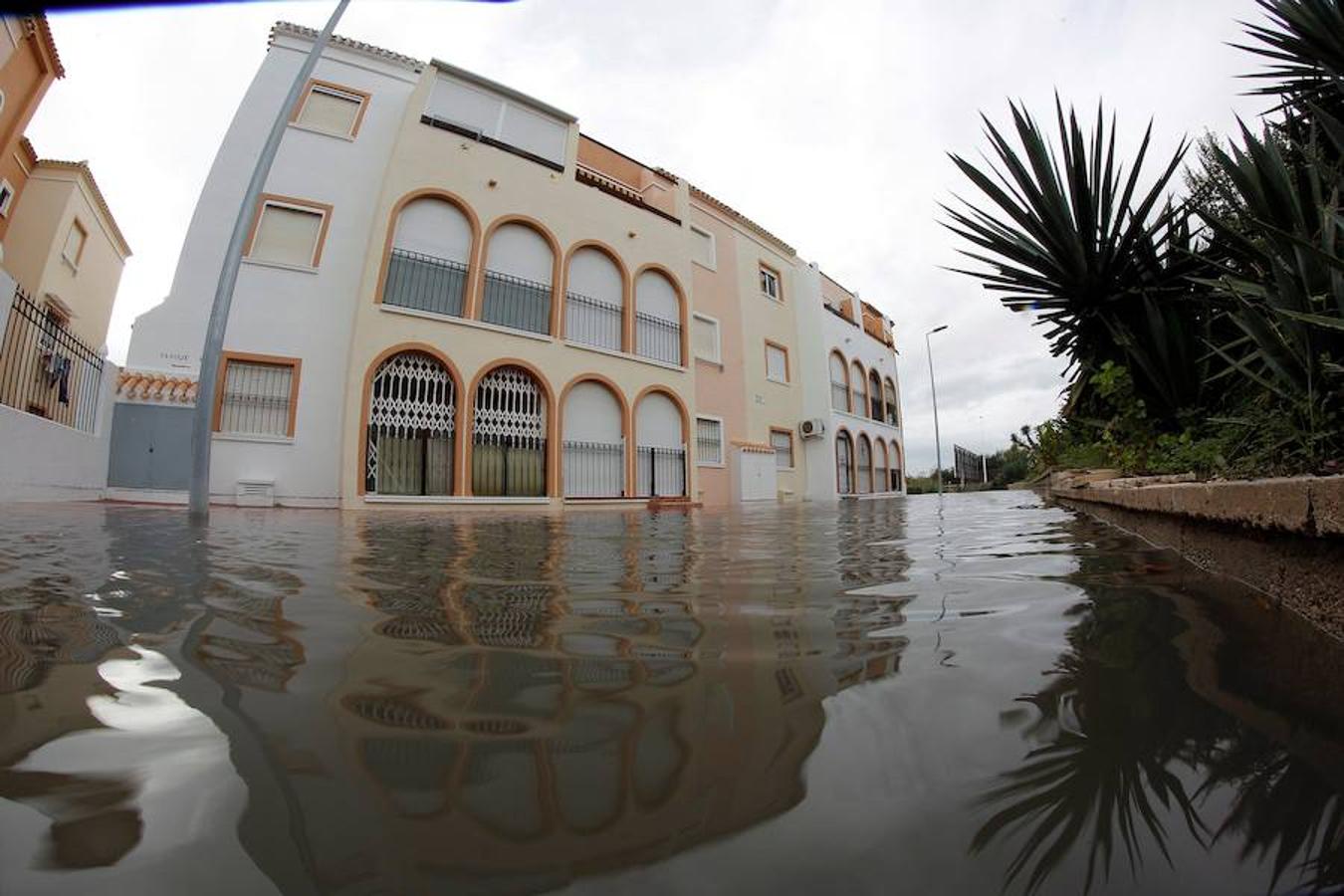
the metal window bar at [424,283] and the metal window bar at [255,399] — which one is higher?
the metal window bar at [424,283]

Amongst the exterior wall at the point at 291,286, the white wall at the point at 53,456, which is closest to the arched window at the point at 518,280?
the exterior wall at the point at 291,286

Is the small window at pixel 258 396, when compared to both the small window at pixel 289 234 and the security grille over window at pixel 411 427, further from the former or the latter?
the small window at pixel 289 234

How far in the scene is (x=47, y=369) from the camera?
21.3 ft

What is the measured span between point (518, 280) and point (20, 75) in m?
8.10

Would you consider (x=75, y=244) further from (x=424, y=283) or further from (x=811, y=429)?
(x=811, y=429)

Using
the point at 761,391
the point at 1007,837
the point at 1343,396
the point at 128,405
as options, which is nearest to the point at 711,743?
the point at 1007,837

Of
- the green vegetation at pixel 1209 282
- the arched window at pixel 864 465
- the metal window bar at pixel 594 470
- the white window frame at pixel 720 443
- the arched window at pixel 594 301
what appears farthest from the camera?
the arched window at pixel 864 465

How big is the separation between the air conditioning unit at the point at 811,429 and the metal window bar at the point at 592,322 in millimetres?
7188

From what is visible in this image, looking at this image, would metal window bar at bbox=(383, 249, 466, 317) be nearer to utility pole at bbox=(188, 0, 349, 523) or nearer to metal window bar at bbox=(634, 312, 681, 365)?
metal window bar at bbox=(634, 312, 681, 365)

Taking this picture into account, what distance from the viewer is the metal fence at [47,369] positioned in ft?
18.4

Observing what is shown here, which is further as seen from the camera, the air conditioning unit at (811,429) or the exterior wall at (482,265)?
the air conditioning unit at (811,429)

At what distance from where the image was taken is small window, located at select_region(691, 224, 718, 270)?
15734 mm

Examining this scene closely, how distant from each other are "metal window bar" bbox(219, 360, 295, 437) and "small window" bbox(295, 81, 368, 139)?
193 inches

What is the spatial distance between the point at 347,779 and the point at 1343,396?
277 cm
